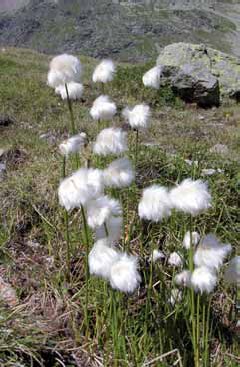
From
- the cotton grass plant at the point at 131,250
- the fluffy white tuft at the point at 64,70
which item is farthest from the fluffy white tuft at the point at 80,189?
the fluffy white tuft at the point at 64,70

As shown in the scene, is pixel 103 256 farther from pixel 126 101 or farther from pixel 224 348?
pixel 126 101

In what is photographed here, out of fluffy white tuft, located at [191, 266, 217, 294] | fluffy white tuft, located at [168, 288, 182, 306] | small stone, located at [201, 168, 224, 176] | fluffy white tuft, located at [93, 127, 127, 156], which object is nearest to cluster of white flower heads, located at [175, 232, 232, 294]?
fluffy white tuft, located at [191, 266, 217, 294]

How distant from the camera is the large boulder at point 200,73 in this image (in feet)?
43.8

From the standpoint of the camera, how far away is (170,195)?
98.7 inches

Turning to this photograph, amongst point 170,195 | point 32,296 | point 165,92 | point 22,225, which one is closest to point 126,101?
point 165,92

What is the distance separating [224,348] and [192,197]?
1.51 m

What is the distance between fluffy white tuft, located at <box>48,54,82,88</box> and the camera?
305 centimetres

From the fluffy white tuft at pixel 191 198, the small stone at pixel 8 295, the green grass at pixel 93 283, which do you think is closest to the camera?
the fluffy white tuft at pixel 191 198

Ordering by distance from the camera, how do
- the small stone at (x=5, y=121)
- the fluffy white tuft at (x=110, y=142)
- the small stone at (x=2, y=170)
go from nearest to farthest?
the fluffy white tuft at (x=110, y=142), the small stone at (x=2, y=170), the small stone at (x=5, y=121)

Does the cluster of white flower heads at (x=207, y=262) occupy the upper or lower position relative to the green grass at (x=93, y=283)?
upper

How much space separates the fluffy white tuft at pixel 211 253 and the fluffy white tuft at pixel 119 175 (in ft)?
1.63

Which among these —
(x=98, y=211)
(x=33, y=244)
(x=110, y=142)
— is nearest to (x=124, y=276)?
(x=98, y=211)

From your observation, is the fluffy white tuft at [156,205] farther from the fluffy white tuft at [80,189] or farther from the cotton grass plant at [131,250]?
the fluffy white tuft at [80,189]

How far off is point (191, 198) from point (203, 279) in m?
0.43
